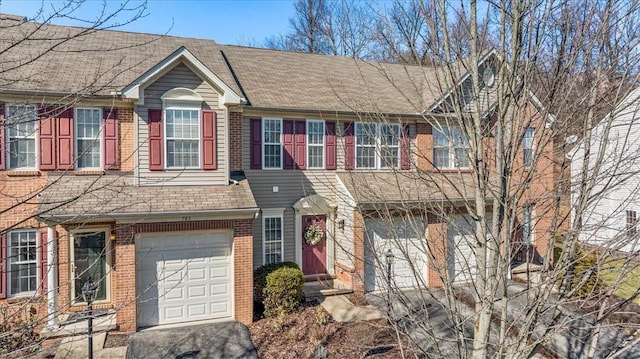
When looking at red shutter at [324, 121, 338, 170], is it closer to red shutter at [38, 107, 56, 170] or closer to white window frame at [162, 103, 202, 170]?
white window frame at [162, 103, 202, 170]

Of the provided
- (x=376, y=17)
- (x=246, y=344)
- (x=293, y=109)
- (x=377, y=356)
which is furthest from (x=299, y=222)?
(x=376, y=17)

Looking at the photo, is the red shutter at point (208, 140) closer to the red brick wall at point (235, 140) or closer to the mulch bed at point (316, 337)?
the red brick wall at point (235, 140)

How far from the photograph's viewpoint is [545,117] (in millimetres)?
3605

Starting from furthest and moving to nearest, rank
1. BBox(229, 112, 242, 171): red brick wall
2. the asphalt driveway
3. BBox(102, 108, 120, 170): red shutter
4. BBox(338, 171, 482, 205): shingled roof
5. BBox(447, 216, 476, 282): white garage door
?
BBox(229, 112, 242, 171): red brick wall
BBox(102, 108, 120, 170): red shutter
the asphalt driveway
BBox(338, 171, 482, 205): shingled roof
BBox(447, 216, 476, 282): white garage door

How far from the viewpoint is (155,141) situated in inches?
449

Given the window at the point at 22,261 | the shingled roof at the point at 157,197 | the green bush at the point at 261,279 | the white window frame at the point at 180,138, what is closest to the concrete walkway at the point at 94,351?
the window at the point at 22,261

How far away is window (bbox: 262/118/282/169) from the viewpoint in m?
14.0

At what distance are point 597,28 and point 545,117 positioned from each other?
859mm

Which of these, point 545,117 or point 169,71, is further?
point 169,71

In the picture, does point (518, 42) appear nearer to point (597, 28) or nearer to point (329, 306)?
point (597, 28)

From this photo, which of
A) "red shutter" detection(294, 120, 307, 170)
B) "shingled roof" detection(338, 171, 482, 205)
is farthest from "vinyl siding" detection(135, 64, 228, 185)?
"shingled roof" detection(338, 171, 482, 205)

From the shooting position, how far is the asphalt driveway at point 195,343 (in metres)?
9.45

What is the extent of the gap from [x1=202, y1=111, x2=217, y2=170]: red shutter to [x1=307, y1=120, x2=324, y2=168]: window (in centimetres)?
384

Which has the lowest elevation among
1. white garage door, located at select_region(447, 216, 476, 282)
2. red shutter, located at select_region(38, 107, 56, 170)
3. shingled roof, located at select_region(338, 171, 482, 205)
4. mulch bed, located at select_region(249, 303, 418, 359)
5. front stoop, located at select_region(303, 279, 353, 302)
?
mulch bed, located at select_region(249, 303, 418, 359)
